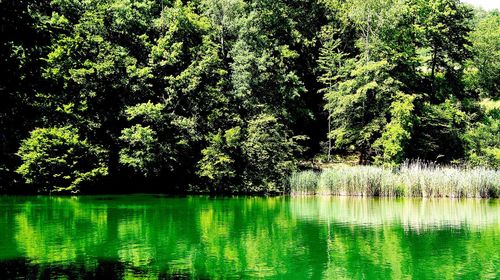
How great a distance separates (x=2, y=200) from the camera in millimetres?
21734

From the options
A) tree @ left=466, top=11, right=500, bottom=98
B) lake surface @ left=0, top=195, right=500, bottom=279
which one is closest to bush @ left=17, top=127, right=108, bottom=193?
lake surface @ left=0, top=195, right=500, bottom=279

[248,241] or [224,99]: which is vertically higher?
[224,99]

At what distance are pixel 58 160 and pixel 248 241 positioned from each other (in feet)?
51.2

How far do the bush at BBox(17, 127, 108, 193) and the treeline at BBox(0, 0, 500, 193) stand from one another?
0.06 m

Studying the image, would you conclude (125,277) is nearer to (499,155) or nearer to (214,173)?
(214,173)

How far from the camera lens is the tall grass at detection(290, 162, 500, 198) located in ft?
75.7

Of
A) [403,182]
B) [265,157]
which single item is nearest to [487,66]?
[403,182]

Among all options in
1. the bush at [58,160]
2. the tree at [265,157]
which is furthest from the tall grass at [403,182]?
the bush at [58,160]

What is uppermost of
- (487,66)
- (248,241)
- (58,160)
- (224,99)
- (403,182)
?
(487,66)

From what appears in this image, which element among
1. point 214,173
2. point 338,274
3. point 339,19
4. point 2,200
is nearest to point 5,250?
point 338,274

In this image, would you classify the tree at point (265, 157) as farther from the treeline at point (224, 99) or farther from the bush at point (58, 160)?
→ the bush at point (58, 160)

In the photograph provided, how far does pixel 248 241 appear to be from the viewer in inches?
473

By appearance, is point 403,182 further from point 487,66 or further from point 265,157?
point 487,66

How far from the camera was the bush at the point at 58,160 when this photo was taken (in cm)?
2480
